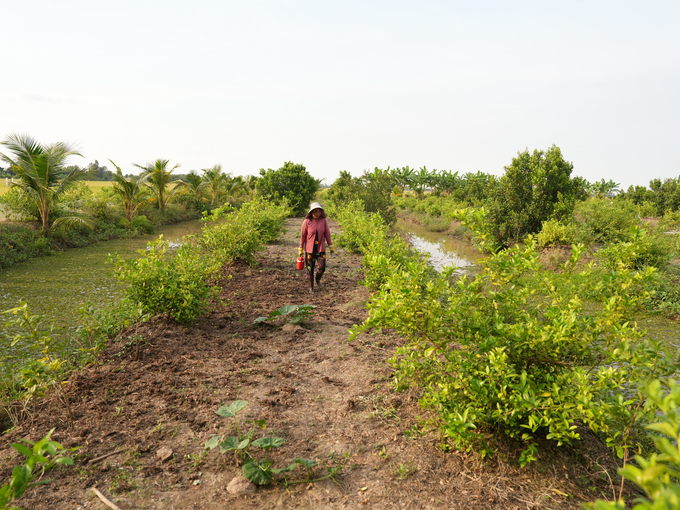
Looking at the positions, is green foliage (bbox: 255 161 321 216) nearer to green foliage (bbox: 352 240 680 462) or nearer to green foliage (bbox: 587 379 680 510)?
green foliage (bbox: 352 240 680 462)

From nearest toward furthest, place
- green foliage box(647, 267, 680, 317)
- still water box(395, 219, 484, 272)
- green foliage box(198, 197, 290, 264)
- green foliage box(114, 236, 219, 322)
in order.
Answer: green foliage box(114, 236, 219, 322), green foliage box(647, 267, 680, 317), green foliage box(198, 197, 290, 264), still water box(395, 219, 484, 272)

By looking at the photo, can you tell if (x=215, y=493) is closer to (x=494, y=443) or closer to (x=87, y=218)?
(x=494, y=443)

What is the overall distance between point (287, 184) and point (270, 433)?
2813cm

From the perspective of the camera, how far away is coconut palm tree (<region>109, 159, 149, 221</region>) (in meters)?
19.0

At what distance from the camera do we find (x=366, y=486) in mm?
2611

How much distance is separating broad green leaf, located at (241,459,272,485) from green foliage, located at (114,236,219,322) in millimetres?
3032

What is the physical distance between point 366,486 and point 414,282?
4.69 feet

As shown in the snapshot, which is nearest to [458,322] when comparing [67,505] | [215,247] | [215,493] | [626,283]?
[626,283]

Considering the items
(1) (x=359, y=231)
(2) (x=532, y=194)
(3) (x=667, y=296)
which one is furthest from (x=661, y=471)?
(2) (x=532, y=194)

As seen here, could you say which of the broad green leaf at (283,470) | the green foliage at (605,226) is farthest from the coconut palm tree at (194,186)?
the broad green leaf at (283,470)

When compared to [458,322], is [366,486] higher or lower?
lower

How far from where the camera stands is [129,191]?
63.8 feet

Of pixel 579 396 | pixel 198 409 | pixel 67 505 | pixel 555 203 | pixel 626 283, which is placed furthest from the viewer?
pixel 555 203

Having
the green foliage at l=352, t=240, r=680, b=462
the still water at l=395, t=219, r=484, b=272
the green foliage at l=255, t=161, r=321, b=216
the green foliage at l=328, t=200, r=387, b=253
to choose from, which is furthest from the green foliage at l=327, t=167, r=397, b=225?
the green foliage at l=352, t=240, r=680, b=462
